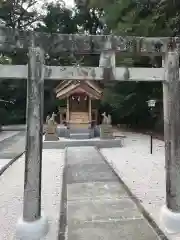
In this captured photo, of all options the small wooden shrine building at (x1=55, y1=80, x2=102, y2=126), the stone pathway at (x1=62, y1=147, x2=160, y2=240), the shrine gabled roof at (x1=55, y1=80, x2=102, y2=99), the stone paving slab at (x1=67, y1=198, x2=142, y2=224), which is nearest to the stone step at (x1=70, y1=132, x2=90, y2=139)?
the small wooden shrine building at (x1=55, y1=80, x2=102, y2=126)

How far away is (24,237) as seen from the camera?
134 inches


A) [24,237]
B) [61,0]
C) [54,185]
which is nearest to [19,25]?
[61,0]

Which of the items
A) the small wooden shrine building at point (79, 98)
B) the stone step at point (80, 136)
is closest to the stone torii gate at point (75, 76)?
the stone step at point (80, 136)

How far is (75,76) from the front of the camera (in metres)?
3.76

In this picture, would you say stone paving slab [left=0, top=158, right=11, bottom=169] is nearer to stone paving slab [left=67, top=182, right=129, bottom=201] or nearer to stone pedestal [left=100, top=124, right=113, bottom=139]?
stone paving slab [left=67, top=182, right=129, bottom=201]

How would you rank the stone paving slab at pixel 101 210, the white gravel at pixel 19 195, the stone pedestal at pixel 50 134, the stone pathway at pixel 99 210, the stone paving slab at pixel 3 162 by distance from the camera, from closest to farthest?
the stone pathway at pixel 99 210, the white gravel at pixel 19 195, the stone paving slab at pixel 101 210, the stone paving slab at pixel 3 162, the stone pedestal at pixel 50 134

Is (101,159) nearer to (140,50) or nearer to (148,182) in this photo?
(148,182)

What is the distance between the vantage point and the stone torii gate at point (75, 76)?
3.51m

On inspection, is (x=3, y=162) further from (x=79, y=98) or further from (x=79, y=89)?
(x=79, y=98)

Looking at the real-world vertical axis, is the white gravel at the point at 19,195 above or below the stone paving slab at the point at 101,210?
below

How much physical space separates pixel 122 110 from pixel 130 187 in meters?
13.3

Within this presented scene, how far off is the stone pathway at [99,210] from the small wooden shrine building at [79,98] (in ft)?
22.4

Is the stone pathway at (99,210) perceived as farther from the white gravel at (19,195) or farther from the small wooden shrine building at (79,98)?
the small wooden shrine building at (79,98)

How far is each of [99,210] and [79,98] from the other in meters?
10.3
